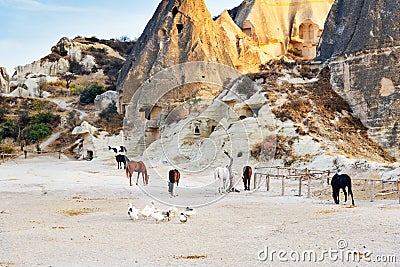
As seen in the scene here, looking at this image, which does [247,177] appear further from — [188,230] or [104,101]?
[104,101]

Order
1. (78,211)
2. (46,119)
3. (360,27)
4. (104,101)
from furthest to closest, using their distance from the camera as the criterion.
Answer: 1. (46,119)
2. (104,101)
3. (360,27)
4. (78,211)

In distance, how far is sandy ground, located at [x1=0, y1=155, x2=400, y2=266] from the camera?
8391 mm

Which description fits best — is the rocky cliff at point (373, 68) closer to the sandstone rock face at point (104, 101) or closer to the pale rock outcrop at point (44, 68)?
the sandstone rock face at point (104, 101)

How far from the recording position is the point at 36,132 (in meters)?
44.3

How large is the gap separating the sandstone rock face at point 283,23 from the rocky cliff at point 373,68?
20.6 m

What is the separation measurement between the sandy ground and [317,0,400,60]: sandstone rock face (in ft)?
59.9

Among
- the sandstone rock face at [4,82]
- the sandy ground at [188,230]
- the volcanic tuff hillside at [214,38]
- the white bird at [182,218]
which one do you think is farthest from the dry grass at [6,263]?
the sandstone rock face at [4,82]

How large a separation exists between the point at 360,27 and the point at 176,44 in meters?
14.8

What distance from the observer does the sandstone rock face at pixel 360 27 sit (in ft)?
105

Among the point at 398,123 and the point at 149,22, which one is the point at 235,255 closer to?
the point at 398,123

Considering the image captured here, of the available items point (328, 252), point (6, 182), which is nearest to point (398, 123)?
point (6, 182)

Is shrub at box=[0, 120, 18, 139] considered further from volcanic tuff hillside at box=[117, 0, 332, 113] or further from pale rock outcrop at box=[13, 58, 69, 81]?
pale rock outcrop at box=[13, 58, 69, 81]

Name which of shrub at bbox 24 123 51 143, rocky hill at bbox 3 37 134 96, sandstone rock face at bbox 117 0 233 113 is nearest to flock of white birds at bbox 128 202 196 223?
sandstone rock face at bbox 117 0 233 113

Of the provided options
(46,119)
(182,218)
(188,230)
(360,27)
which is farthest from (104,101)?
(188,230)
